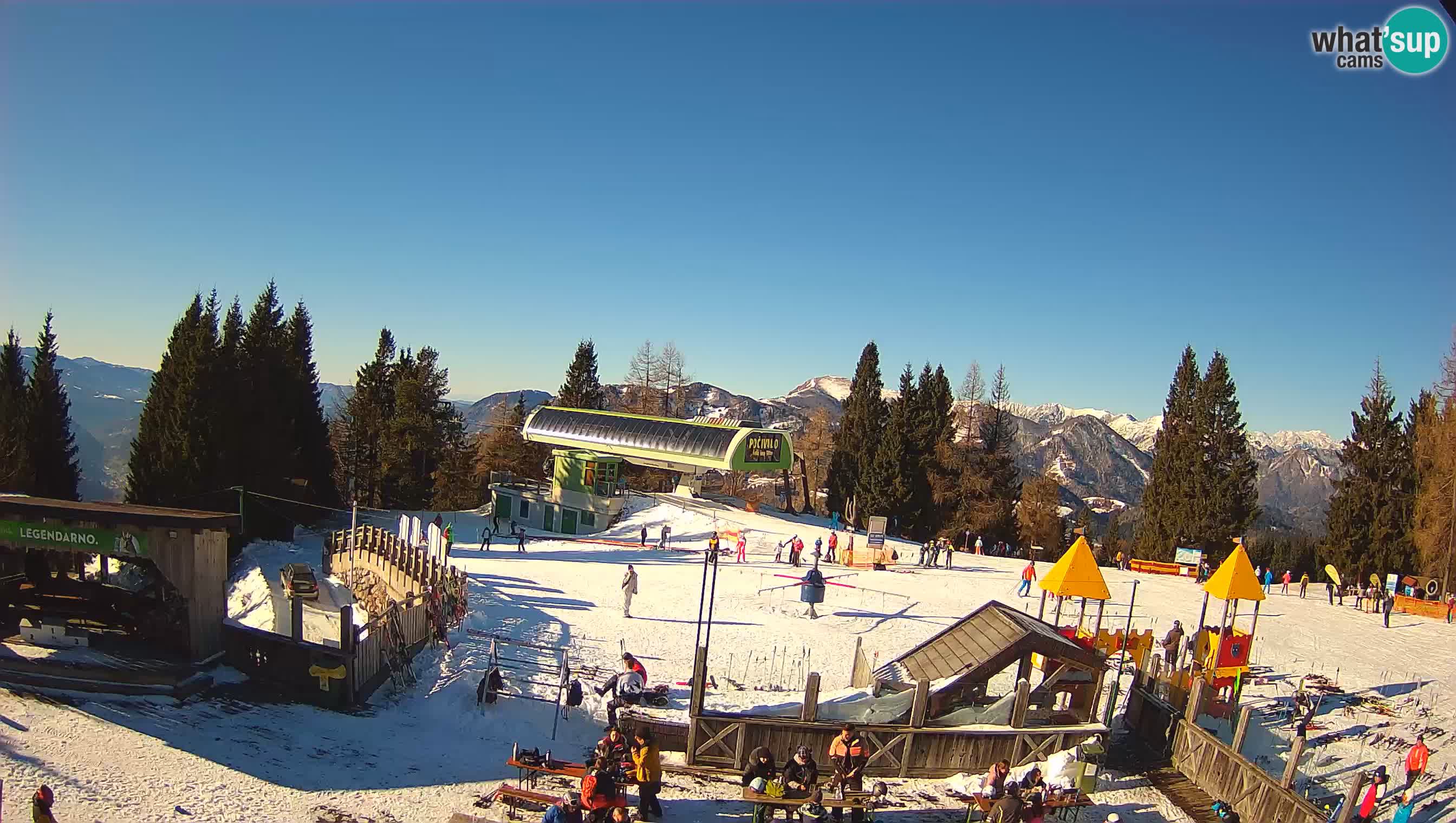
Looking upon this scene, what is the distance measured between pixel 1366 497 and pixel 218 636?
55344 mm

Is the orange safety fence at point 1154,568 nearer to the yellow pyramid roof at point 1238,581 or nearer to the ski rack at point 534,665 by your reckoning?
the yellow pyramid roof at point 1238,581

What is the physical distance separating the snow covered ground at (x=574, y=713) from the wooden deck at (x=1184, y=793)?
1.39 feet

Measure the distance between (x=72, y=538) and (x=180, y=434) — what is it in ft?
72.5

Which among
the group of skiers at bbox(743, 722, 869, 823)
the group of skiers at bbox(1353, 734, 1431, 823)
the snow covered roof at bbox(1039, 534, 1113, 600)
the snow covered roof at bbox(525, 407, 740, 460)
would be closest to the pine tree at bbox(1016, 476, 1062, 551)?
the snow covered roof at bbox(525, 407, 740, 460)

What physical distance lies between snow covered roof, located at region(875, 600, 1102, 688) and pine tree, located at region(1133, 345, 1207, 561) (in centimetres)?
3871

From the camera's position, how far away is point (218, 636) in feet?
49.2

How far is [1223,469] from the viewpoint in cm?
4866

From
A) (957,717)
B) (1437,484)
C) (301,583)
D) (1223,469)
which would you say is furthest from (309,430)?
(1437,484)

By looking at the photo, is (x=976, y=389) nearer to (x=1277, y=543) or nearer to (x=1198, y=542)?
(x=1198, y=542)

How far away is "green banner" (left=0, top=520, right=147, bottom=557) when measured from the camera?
14.4m

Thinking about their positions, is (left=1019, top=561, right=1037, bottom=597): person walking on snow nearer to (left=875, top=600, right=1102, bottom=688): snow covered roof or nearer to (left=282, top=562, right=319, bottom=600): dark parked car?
(left=875, top=600, right=1102, bottom=688): snow covered roof

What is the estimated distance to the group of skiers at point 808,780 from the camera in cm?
1141

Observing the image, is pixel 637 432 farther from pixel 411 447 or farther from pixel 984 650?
pixel 984 650

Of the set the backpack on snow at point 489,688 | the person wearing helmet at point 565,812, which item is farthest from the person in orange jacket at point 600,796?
the backpack on snow at point 489,688
